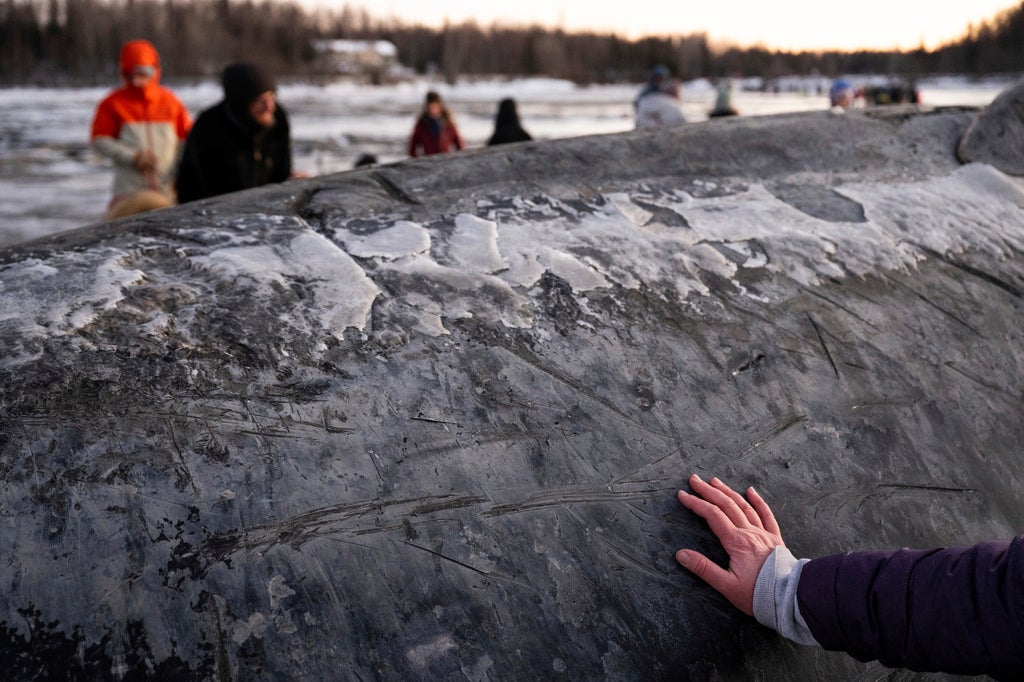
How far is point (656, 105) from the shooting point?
658 centimetres

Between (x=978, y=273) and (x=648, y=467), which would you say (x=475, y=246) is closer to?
(x=648, y=467)

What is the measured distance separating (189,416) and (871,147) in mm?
2083

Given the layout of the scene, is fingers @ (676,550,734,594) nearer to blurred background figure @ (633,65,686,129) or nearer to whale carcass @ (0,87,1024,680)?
whale carcass @ (0,87,1024,680)

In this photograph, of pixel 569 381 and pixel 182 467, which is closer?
pixel 182 467

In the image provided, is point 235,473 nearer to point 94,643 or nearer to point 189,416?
point 189,416

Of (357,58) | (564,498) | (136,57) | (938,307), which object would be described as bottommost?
(564,498)

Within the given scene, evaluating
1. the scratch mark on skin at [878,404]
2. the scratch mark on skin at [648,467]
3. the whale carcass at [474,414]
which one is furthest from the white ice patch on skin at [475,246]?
the scratch mark on skin at [878,404]

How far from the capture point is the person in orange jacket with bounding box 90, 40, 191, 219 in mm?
4566

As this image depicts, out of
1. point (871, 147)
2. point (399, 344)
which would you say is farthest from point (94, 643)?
point (871, 147)

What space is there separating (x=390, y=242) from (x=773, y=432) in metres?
0.85

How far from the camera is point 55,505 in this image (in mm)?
1138

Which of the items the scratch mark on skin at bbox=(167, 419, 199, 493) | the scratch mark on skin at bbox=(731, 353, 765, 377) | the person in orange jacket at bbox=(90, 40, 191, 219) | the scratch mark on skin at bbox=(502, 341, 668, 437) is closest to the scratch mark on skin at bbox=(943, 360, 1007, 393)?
the scratch mark on skin at bbox=(731, 353, 765, 377)

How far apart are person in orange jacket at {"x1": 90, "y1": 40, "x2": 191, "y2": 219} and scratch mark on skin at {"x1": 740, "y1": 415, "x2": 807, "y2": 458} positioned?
12.9ft

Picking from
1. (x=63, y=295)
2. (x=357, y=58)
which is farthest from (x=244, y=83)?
(x=357, y=58)
